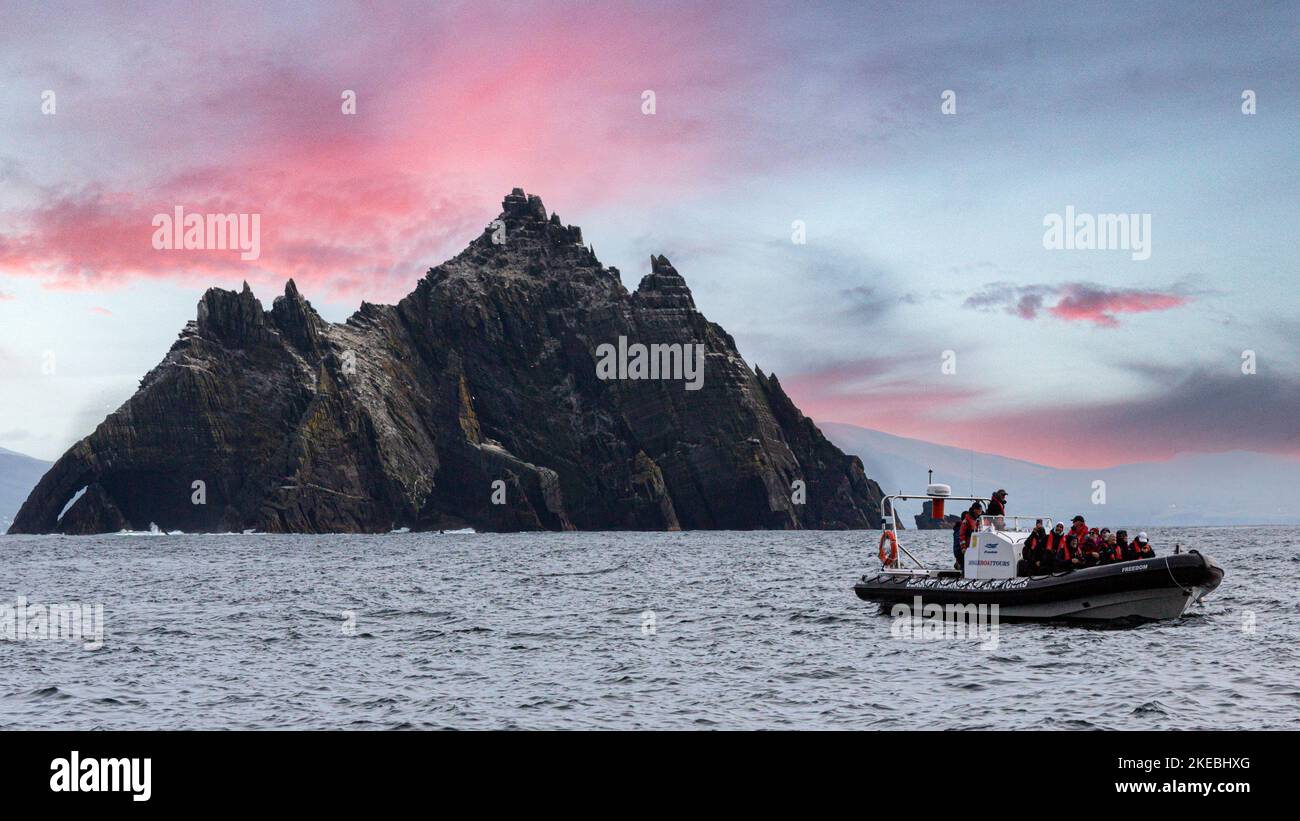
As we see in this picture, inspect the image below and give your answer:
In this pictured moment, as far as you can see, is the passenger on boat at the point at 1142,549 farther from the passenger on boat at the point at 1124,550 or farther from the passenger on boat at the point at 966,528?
the passenger on boat at the point at 966,528

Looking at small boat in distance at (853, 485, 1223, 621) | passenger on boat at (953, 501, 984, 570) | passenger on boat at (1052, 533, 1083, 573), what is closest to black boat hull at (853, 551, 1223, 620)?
small boat in distance at (853, 485, 1223, 621)

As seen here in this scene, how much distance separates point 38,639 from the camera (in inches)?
1254

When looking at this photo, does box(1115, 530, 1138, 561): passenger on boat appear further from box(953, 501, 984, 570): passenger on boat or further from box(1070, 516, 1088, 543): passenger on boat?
box(953, 501, 984, 570): passenger on boat

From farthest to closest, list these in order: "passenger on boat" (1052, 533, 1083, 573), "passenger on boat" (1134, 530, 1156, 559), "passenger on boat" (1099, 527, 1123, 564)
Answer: "passenger on boat" (1134, 530, 1156, 559) < "passenger on boat" (1099, 527, 1123, 564) < "passenger on boat" (1052, 533, 1083, 573)

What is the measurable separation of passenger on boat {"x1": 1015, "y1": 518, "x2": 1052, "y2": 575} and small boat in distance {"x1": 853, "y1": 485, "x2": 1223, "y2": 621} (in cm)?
25

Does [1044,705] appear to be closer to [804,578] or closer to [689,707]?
[689,707]

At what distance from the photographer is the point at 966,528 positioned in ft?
118

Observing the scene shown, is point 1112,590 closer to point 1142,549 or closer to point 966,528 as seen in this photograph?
point 1142,549

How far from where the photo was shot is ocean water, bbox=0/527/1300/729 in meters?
20.4

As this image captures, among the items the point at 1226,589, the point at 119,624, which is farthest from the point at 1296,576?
the point at 119,624

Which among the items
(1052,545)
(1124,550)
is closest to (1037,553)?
(1052,545)

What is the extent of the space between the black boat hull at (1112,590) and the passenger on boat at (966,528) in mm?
1819

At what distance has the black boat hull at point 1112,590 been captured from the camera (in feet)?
106
